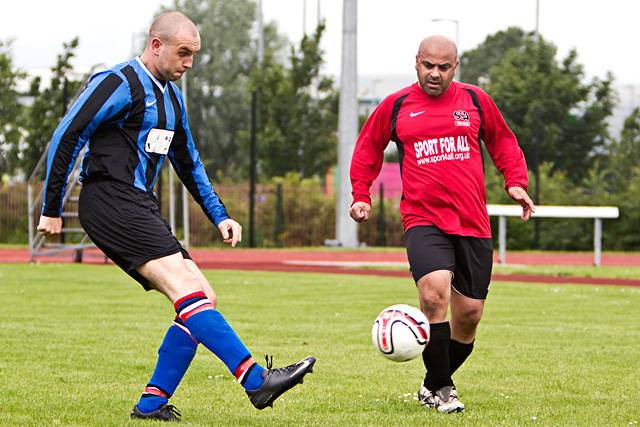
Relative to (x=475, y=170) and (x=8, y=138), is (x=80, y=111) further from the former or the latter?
(x=8, y=138)

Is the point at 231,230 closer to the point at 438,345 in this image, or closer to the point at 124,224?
the point at 124,224

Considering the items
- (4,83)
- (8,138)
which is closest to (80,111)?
(8,138)

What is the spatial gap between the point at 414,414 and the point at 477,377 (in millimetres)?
1691

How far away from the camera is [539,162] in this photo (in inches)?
1225

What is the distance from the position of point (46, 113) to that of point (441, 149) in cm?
2849

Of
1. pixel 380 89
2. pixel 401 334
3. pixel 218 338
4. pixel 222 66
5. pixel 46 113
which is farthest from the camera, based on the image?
pixel 380 89

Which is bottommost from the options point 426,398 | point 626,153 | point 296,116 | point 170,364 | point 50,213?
point 426,398

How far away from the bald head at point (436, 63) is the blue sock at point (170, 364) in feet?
6.58

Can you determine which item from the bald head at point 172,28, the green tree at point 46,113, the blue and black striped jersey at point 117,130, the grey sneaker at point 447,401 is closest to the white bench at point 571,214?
the green tree at point 46,113

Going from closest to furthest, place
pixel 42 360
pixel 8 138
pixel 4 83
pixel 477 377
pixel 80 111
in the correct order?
pixel 80 111 < pixel 477 377 < pixel 42 360 < pixel 8 138 < pixel 4 83

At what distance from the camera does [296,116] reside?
132 ft

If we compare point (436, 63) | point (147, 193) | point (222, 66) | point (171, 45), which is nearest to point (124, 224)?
point (147, 193)

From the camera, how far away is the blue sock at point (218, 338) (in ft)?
19.6

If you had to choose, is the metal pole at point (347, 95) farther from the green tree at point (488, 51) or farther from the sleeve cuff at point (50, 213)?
the green tree at point (488, 51)
